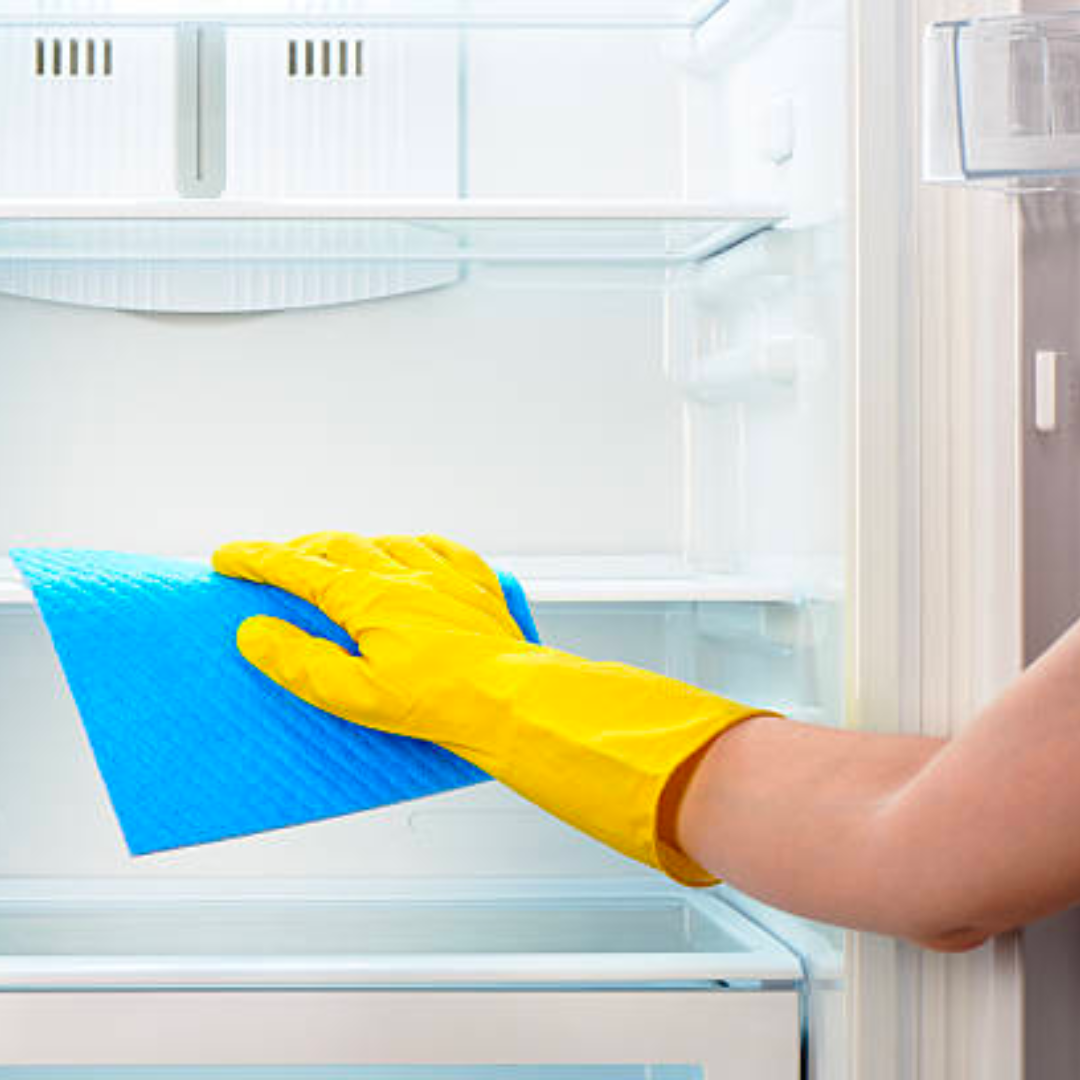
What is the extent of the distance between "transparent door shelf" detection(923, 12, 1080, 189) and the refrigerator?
20cm

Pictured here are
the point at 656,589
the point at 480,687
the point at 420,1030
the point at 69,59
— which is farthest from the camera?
the point at 69,59

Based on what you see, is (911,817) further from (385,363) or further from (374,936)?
(385,363)

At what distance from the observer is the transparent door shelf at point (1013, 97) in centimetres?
93

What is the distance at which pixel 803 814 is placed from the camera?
3.12 ft

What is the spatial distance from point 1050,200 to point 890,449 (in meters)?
0.19

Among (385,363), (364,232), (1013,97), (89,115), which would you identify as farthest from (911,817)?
(89,115)

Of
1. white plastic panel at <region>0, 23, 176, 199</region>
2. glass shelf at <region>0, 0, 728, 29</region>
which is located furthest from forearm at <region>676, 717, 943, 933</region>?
white plastic panel at <region>0, 23, 176, 199</region>

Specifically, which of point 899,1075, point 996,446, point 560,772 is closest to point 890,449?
point 996,446

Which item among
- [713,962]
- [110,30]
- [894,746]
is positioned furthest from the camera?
[110,30]

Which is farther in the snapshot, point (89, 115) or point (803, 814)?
point (89, 115)

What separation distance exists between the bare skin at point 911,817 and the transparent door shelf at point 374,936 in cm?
25

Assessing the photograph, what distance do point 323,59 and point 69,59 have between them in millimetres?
245

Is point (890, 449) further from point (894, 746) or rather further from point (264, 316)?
point (264, 316)

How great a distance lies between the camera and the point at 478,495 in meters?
1.66
